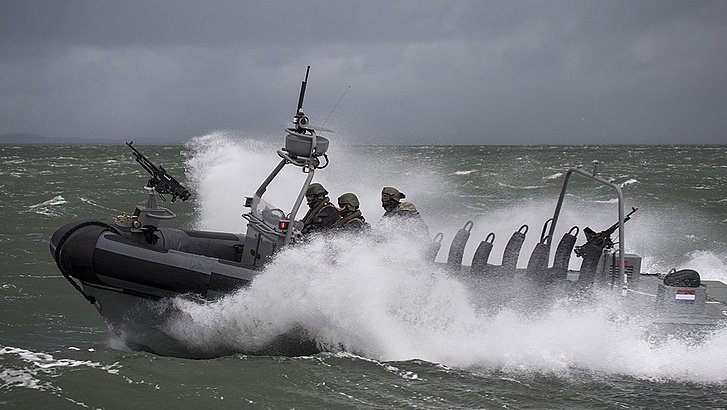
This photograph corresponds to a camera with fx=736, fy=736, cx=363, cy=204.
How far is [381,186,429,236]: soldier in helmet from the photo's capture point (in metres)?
8.34

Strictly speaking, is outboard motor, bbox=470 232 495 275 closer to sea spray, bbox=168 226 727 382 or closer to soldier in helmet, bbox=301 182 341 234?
sea spray, bbox=168 226 727 382

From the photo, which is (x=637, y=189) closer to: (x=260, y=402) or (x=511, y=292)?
(x=511, y=292)

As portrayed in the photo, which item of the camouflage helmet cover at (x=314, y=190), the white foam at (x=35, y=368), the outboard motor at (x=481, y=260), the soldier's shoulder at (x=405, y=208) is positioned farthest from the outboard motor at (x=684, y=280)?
the white foam at (x=35, y=368)

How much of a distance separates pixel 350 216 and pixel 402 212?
2.01ft

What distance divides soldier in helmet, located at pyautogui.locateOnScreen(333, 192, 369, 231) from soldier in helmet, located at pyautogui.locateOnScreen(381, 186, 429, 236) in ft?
1.04

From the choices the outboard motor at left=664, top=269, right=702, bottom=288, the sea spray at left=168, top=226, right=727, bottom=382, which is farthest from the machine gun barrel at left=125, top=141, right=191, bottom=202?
the outboard motor at left=664, top=269, right=702, bottom=288

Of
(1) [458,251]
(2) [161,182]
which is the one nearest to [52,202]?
(2) [161,182]

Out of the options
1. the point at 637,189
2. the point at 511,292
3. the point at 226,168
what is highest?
the point at 637,189

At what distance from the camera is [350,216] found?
8367 millimetres

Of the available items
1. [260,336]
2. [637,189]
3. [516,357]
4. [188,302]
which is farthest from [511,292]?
[637,189]

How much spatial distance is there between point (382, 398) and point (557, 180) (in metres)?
33.0

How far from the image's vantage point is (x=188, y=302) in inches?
304

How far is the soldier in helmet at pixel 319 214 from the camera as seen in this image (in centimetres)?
842

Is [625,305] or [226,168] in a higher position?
[226,168]
